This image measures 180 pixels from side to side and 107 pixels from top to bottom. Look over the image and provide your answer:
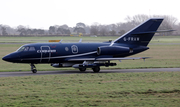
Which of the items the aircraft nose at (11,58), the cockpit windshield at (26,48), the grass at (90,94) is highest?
the cockpit windshield at (26,48)

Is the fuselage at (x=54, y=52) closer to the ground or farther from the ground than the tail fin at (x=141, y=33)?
closer to the ground

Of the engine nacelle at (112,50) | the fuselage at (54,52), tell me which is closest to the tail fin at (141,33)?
the fuselage at (54,52)

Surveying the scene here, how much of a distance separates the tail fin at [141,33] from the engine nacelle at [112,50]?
3.64 ft

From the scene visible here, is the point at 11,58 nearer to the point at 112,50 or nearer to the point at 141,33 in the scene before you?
the point at 112,50

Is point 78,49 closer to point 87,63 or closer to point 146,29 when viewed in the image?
point 87,63

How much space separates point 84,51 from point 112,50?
259cm

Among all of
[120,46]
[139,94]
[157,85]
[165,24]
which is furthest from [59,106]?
[165,24]

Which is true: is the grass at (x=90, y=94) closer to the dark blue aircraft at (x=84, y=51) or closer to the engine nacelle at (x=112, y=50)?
the dark blue aircraft at (x=84, y=51)

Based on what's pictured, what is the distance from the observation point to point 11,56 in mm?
22328

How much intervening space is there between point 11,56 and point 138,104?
46.6 feet

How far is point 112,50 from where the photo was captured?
2517 cm

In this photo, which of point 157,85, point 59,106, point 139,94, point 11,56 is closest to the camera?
point 59,106

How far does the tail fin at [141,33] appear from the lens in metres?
26.5

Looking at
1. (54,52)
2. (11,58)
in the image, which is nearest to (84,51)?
(54,52)
